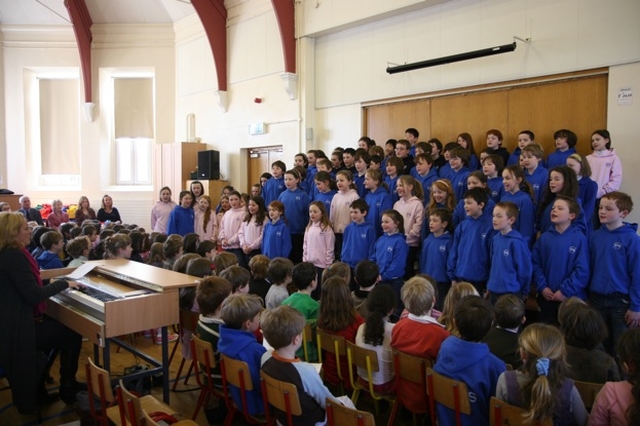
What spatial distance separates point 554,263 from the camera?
3.90 m

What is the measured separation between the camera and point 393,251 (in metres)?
4.70

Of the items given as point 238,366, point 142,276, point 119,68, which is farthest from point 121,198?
point 238,366

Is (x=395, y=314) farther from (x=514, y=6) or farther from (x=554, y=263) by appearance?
(x=514, y=6)

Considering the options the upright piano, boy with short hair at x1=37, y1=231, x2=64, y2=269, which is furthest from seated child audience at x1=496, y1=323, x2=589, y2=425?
boy with short hair at x1=37, y1=231, x2=64, y2=269

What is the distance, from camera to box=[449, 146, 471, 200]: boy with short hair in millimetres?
5543

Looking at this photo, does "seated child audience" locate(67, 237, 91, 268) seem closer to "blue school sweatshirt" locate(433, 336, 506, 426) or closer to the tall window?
"blue school sweatshirt" locate(433, 336, 506, 426)

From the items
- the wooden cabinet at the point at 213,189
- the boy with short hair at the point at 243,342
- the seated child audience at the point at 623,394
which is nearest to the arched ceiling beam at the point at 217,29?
the wooden cabinet at the point at 213,189

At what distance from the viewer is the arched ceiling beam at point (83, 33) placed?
11.5 meters

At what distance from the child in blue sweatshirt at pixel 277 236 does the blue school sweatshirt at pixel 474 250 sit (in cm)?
210

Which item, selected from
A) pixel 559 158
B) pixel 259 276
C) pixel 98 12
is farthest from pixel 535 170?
pixel 98 12

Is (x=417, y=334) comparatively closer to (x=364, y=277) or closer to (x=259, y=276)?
(x=364, y=277)

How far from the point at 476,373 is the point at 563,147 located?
3842 millimetres

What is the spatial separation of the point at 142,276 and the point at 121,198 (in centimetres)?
933

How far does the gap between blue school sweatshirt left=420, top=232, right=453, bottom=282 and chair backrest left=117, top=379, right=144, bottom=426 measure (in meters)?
2.87
